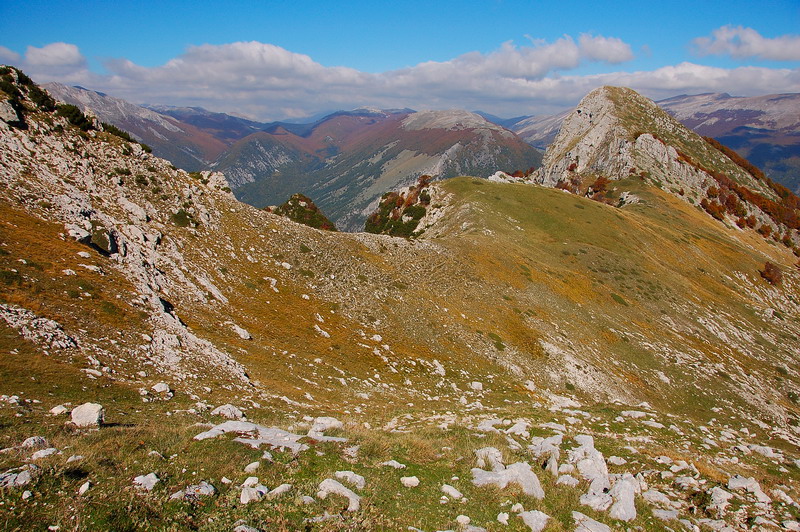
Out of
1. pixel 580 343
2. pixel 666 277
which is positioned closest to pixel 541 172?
pixel 666 277

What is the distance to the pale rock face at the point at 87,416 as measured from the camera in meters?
12.7

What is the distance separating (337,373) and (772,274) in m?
103

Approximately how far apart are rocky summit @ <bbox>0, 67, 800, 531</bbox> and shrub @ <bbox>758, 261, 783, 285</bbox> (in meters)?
23.5

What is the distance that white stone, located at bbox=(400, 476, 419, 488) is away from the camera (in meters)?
11.9

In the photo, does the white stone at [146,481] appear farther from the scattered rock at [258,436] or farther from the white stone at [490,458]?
the white stone at [490,458]

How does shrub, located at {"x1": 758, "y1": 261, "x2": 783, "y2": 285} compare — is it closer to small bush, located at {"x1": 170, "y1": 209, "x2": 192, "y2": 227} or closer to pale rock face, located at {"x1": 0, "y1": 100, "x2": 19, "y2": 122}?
small bush, located at {"x1": 170, "y1": 209, "x2": 192, "y2": 227}

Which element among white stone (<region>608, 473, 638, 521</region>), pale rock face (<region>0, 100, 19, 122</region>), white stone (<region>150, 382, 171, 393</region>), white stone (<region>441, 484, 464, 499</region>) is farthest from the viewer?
pale rock face (<region>0, 100, 19, 122</region>)

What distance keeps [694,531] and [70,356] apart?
24.4 metres

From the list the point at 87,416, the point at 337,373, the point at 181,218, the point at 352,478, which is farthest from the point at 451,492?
the point at 181,218

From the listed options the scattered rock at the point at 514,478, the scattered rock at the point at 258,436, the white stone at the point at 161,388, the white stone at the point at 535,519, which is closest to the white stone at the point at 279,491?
the scattered rock at the point at 258,436

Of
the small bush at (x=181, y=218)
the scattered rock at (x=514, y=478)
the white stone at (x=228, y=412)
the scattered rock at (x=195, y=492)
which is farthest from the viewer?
the small bush at (x=181, y=218)

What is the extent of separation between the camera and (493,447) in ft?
50.4

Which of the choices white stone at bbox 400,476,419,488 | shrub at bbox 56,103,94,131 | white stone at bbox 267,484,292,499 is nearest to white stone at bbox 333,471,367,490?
white stone at bbox 400,476,419,488

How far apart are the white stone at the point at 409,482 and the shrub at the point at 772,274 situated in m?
106
